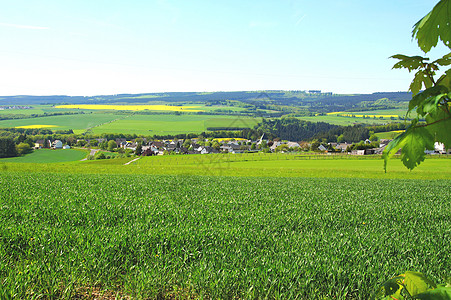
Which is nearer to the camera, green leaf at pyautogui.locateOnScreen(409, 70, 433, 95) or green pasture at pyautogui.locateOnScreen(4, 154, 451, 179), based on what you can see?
green leaf at pyautogui.locateOnScreen(409, 70, 433, 95)

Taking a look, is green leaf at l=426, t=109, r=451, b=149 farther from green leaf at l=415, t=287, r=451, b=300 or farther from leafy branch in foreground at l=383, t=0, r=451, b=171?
green leaf at l=415, t=287, r=451, b=300

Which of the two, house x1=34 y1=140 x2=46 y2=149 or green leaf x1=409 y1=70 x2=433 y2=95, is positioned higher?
→ green leaf x1=409 y1=70 x2=433 y2=95

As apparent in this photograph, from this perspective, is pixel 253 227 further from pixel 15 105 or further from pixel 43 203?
pixel 15 105

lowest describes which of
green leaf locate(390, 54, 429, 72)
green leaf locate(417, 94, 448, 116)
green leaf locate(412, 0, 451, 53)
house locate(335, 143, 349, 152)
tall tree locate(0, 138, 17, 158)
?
house locate(335, 143, 349, 152)

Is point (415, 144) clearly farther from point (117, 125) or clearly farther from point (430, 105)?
point (117, 125)

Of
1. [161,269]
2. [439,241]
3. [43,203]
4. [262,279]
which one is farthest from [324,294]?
[43,203]

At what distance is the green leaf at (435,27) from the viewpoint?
1096 millimetres

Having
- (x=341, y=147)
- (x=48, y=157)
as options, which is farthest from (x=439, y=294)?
(x=341, y=147)

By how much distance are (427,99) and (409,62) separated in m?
0.32

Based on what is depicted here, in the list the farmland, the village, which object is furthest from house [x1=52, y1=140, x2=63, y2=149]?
the farmland

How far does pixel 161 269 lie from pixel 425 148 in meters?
4.17

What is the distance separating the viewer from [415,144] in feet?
3.55

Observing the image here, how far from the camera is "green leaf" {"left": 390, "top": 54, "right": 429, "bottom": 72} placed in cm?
122

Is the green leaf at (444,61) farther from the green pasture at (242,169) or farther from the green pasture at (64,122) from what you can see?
the green pasture at (64,122)
